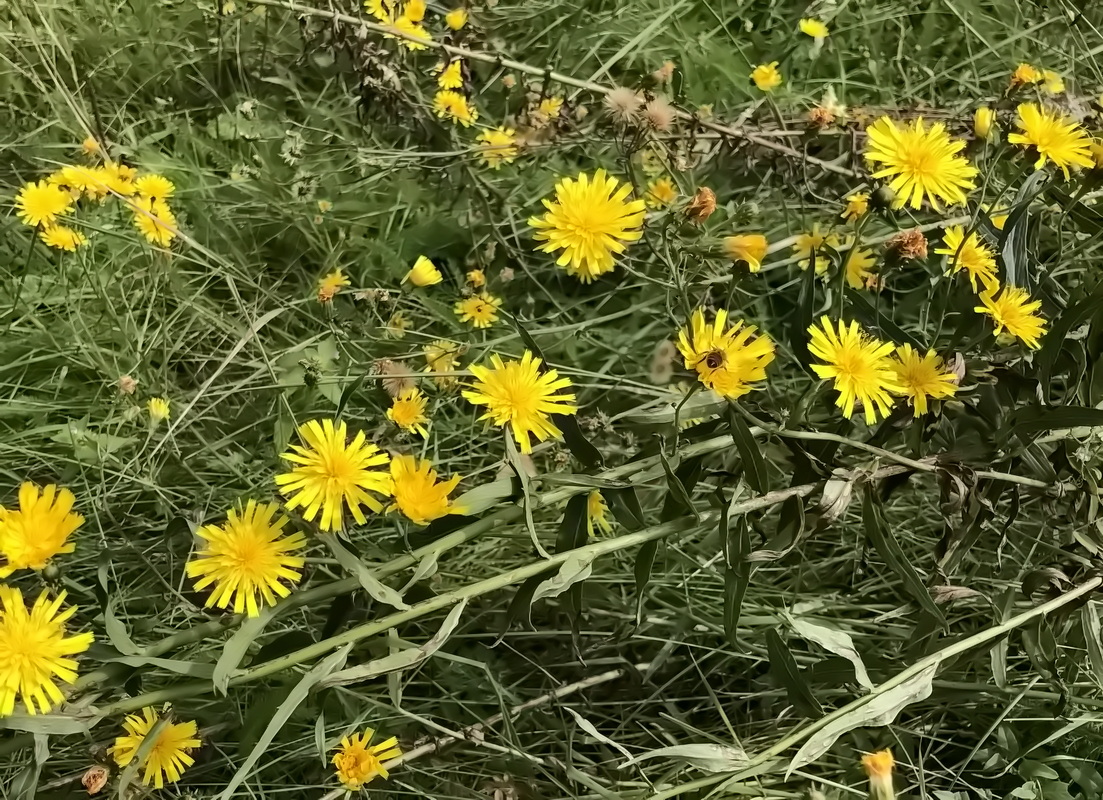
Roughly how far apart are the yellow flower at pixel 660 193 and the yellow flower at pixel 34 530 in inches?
25.3

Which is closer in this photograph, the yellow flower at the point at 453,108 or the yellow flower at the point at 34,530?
the yellow flower at the point at 34,530

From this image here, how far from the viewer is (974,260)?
2.16 ft

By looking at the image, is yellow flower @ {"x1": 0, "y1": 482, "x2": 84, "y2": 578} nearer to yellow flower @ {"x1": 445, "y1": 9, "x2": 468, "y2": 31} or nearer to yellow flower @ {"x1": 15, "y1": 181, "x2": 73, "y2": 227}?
yellow flower @ {"x1": 15, "y1": 181, "x2": 73, "y2": 227}

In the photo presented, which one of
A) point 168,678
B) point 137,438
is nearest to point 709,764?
point 168,678

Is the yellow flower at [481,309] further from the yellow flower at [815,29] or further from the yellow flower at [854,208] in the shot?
the yellow flower at [815,29]

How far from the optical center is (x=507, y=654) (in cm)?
87

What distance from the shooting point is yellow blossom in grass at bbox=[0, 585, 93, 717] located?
1.64 feet

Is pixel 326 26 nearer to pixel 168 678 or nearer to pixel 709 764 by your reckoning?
pixel 168 678

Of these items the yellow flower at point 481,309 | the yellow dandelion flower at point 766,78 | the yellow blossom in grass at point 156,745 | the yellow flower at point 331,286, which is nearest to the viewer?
the yellow blossom in grass at point 156,745

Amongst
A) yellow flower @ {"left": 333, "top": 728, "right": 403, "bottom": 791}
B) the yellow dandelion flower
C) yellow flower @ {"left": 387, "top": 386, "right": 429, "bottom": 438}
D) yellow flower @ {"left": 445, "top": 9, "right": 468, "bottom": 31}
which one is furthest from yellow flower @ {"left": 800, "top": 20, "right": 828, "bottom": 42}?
yellow flower @ {"left": 333, "top": 728, "right": 403, "bottom": 791}

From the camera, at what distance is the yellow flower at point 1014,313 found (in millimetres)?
605

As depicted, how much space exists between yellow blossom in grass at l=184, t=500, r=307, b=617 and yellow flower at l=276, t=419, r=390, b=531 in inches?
1.3

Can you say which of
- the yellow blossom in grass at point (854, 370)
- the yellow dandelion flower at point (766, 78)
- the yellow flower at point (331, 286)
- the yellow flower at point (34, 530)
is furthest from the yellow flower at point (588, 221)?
the yellow dandelion flower at point (766, 78)

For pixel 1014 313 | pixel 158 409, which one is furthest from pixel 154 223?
pixel 1014 313
